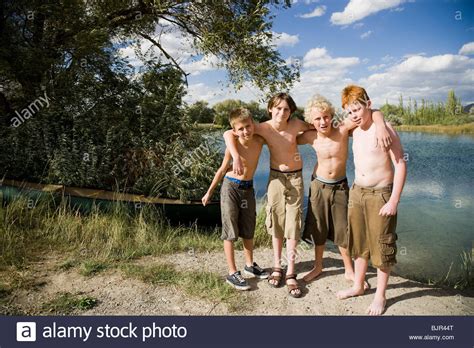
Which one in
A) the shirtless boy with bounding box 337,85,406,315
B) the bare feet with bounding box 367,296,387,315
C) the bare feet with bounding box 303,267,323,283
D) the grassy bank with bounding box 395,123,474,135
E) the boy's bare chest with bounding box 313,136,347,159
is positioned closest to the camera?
the shirtless boy with bounding box 337,85,406,315

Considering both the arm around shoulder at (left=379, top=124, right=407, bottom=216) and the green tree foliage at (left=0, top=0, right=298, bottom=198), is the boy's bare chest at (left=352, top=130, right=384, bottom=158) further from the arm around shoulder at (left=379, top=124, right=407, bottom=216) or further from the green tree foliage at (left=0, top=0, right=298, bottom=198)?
the green tree foliage at (left=0, top=0, right=298, bottom=198)

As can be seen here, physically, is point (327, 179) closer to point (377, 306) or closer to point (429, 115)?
point (377, 306)

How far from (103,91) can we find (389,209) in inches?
244

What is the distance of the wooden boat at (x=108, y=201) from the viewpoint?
546cm

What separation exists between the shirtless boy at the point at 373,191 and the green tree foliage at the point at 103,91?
3617 millimetres

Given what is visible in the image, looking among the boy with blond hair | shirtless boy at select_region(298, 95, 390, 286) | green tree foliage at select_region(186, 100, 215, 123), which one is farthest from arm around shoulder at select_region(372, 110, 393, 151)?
green tree foliage at select_region(186, 100, 215, 123)

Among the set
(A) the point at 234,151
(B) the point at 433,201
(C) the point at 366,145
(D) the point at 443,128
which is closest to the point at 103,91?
(A) the point at 234,151

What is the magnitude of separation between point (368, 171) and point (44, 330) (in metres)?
2.89

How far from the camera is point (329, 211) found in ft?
11.7

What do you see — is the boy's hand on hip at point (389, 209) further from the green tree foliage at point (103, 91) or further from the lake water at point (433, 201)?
the green tree foliage at point (103, 91)

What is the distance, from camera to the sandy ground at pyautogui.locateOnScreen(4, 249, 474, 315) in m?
3.21

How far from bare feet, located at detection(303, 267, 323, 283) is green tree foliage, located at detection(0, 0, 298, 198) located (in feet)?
9.72

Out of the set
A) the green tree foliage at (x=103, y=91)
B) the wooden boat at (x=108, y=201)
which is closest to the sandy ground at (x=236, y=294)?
the wooden boat at (x=108, y=201)

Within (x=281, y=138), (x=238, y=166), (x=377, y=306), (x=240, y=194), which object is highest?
(x=281, y=138)
